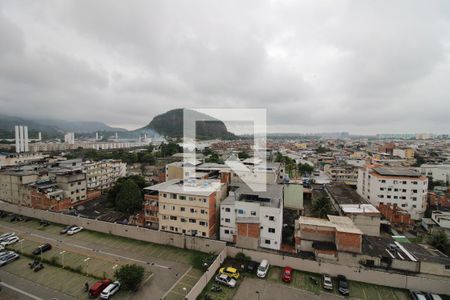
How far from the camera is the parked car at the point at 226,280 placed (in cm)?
1065

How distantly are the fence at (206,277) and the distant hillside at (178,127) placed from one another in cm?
9182

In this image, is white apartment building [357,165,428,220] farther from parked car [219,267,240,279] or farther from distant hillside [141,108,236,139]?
distant hillside [141,108,236,139]

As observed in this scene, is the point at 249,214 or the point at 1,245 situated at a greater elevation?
the point at 249,214

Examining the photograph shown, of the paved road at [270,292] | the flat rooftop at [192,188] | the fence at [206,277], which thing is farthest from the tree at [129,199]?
the paved road at [270,292]

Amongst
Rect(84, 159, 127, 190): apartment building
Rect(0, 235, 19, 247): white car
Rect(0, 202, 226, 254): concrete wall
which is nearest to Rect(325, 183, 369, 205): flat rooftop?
Rect(0, 202, 226, 254): concrete wall

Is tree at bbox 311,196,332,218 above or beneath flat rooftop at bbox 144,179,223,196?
beneath

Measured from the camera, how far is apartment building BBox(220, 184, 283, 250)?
13.2m

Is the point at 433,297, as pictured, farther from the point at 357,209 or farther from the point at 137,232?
the point at 137,232

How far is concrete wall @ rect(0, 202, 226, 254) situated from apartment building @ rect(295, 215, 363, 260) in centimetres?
467

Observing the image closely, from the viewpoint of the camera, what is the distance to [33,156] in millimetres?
41844

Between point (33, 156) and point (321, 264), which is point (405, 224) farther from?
point (33, 156)

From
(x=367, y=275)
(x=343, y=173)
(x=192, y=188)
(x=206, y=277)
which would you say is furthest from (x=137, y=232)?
(x=343, y=173)

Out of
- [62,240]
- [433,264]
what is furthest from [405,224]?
[62,240]

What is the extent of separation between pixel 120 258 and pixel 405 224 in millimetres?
20843
